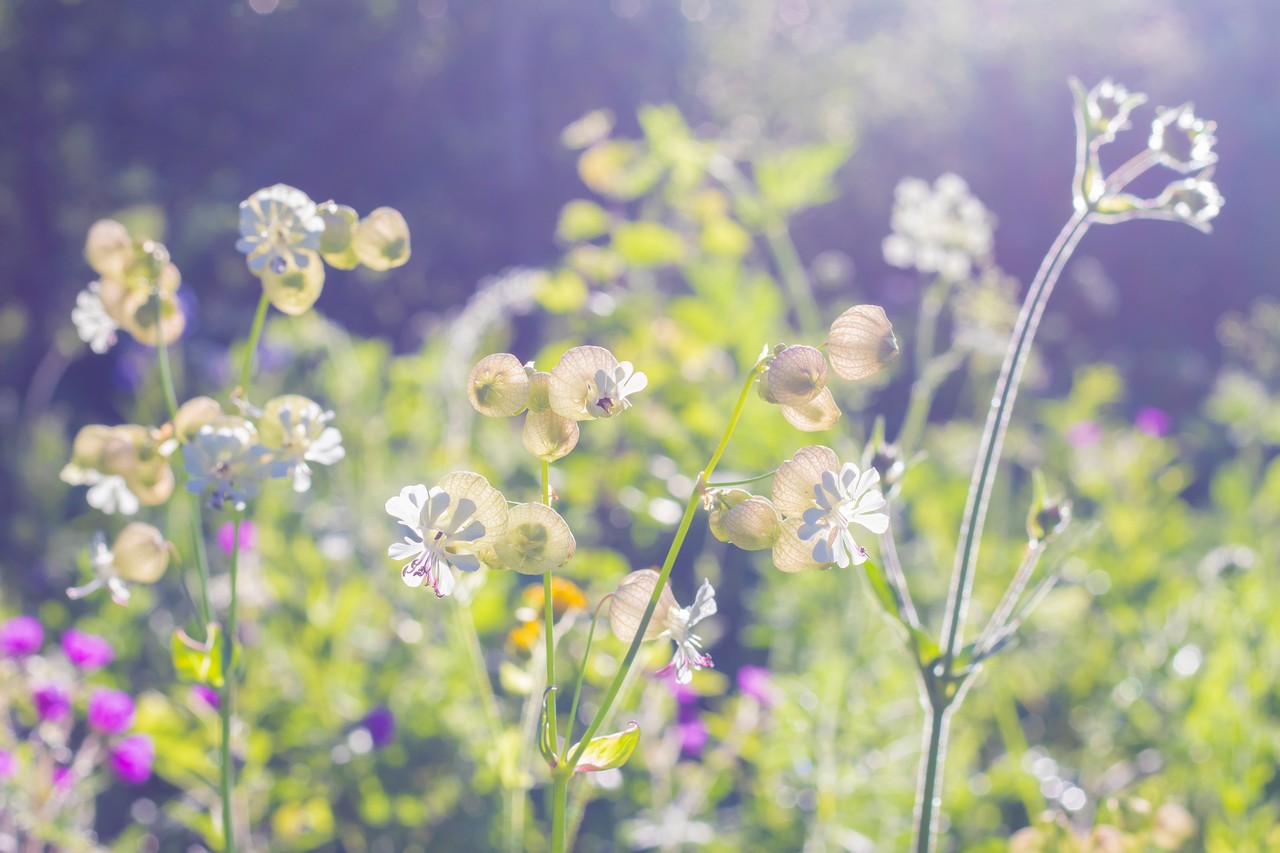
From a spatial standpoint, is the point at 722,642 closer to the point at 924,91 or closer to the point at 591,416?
the point at 591,416

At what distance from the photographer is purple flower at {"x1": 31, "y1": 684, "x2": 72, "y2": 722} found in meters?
1.40

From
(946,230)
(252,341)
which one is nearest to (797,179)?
(946,230)

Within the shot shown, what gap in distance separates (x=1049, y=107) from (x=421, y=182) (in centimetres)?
482

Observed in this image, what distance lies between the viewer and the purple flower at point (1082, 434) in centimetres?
307

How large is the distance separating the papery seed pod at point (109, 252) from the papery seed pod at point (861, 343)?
0.57 metres

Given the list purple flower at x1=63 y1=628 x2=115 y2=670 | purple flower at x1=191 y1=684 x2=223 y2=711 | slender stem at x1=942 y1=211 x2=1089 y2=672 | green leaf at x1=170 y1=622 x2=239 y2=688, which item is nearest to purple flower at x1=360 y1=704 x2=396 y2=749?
purple flower at x1=191 y1=684 x2=223 y2=711

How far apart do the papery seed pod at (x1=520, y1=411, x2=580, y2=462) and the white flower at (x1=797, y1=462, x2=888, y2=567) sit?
0.15 m

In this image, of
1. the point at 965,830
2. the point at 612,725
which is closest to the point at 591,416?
the point at 612,725

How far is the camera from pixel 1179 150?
836mm

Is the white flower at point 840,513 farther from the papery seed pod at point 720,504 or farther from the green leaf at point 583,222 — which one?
the green leaf at point 583,222

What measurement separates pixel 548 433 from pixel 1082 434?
2.81m

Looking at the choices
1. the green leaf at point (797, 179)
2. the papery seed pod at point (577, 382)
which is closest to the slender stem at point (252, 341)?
the papery seed pod at point (577, 382)

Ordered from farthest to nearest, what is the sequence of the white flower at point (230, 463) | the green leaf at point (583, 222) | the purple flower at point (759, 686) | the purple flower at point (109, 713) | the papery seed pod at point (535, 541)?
1. the green leaf at point (583, 222)
2. the purple flower at point (759, 686)
3. the purple flower at point (109, 713)
4. the white flower at point (230, 463)
5. the papery seed pod at point (535, 541)

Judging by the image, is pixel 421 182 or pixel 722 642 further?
pixel 421 182
